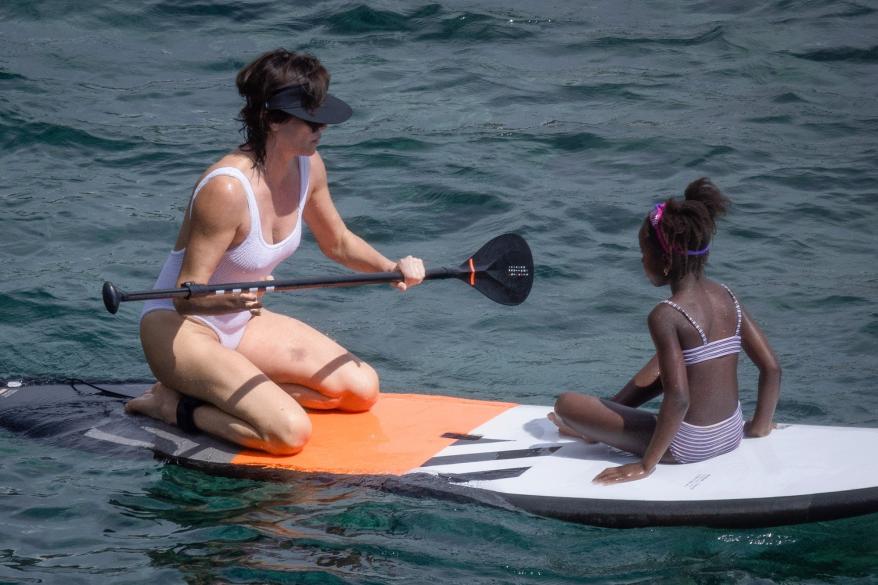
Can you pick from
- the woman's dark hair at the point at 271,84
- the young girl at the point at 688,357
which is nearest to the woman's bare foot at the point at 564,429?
the young girl at the point at 688,357

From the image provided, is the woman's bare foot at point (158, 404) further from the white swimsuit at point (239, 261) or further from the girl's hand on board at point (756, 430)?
the girl's hand on board at point (756, 430)

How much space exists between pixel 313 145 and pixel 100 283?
2983 millimetres

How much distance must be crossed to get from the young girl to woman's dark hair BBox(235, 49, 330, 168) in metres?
1.45

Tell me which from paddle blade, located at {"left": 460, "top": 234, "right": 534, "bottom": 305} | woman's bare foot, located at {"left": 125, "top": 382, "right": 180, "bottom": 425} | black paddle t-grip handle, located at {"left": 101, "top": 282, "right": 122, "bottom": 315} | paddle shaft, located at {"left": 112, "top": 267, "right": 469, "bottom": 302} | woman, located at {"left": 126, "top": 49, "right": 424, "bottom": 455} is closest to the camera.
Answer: black paddle t-grip handle, located at {"left": 101, "top": 282, "right": 122, "bottom": 315}

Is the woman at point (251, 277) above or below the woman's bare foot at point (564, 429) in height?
above

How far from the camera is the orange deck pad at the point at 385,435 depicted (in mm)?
4891

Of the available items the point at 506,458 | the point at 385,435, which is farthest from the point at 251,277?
the point at 506,458

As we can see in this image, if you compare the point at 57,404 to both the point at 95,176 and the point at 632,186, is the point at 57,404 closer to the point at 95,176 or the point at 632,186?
the point at 95,176

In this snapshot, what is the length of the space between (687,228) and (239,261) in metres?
1.84

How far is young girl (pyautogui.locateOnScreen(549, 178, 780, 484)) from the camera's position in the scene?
4312 mm

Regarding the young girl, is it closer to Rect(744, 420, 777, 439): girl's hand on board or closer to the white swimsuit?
Rect(744, 420, 777, 439): girl's hand on board

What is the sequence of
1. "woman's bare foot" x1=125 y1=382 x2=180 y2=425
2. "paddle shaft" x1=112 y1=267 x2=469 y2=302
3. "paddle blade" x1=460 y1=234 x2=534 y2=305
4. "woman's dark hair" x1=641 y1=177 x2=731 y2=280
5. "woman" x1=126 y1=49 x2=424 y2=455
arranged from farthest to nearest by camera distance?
"paddle blade" x1=460 y1=234 x2=534 y2=305 → "woman's bare foot" x1=125 y1=382 x2=180 y2=425 → "woman" x1=126 y1=49 x2=424 y2=455 → "paddle shaft" x1=112 y1=267 x2=469 y2=302 → "woman's dark hair" x1=641 y1=177 x2=731 y2=280

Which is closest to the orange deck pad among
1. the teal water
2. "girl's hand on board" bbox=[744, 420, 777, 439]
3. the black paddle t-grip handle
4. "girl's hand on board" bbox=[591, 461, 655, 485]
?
the teal water

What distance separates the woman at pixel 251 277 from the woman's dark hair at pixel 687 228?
1.15 metres
